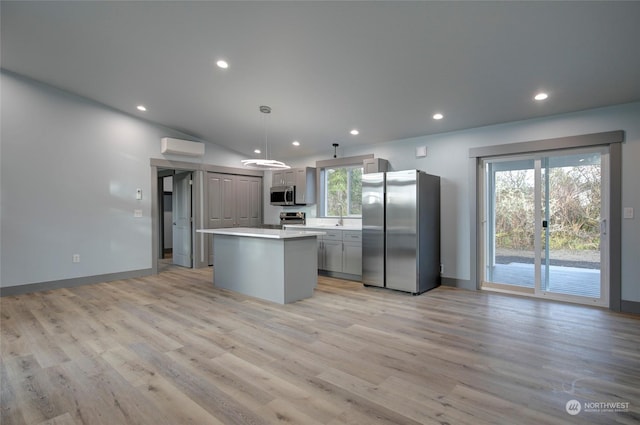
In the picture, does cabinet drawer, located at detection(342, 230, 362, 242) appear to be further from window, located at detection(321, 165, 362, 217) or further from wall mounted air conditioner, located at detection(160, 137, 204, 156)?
wall mounted air conditioner, located at detection(160, 137, 204, 156)

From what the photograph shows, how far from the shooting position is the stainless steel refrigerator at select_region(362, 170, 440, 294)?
4535mm

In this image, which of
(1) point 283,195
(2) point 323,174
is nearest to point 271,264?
(1) point 283,195

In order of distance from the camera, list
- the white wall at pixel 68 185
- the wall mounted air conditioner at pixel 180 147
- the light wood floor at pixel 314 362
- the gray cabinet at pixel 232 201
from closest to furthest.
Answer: the light wood floor at pixel 314 362
the white wall at pixel 68 185
the wall mounted air conditioner at pixel 180 147
the gray cabinet at pixel 232 201

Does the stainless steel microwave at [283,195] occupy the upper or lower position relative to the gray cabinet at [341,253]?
upper

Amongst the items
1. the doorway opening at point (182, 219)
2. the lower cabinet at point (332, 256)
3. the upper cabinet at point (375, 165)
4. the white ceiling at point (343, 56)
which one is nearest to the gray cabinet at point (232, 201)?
the doorway opening at point (182, 219)

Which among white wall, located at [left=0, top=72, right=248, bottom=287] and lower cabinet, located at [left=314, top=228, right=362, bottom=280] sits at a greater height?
white wall, located at [left=0, top=72, right=248, bottom=287]

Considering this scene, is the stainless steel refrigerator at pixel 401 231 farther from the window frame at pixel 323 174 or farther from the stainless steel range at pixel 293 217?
the stainless steel range at pixel 293 217

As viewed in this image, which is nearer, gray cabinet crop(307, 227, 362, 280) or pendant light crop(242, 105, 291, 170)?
pendant light crop(242, 105, 291, 170)

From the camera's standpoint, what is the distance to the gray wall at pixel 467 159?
3.66 meters

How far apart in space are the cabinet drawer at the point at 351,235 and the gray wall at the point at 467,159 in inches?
52.4

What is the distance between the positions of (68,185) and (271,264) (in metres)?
3.60

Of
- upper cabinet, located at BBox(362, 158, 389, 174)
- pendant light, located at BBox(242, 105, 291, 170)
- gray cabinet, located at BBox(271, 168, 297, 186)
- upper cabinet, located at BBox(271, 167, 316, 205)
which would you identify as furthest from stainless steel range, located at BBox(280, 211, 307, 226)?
upper cabinet, located at BBox(362, 158, 389, 174)

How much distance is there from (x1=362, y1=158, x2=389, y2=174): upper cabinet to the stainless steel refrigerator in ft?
1.79

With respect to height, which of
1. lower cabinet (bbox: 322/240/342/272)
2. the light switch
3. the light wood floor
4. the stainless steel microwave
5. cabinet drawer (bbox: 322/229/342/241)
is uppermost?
the stainless steel microwave
